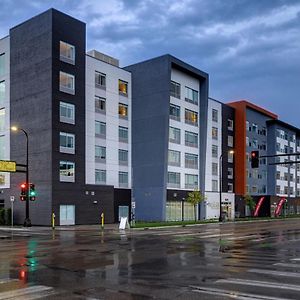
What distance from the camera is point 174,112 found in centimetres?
6588

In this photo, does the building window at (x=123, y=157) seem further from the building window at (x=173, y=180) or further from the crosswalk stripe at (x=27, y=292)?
the crosswalk stripe at (x=27, y=292)

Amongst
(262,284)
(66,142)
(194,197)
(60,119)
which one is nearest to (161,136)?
(194,197)

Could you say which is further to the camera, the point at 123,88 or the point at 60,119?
the point at 123,88

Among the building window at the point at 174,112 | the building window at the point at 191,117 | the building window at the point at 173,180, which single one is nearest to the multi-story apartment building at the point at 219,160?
the building window at the point at 191,117

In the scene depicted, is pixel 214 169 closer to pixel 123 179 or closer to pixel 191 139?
pixel 191 139

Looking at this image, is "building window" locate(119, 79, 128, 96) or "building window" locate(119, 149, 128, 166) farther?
"building window" locate(119, 79, 128, 96)

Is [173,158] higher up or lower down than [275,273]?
higher up

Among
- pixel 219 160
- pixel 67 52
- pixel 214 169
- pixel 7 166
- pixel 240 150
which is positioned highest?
pixel 67 52

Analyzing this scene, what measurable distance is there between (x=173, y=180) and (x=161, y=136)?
283 inches

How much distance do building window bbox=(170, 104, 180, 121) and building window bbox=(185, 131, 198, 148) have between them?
3357mm

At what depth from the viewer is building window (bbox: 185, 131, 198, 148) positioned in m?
68.8

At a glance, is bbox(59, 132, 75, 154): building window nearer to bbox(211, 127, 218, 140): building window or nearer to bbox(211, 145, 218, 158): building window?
bbox(211, 145, 218, 158): building window

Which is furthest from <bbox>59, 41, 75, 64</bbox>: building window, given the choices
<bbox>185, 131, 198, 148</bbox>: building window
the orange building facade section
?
the orange building facade section

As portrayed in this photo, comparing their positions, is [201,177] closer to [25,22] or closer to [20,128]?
[20,128]
